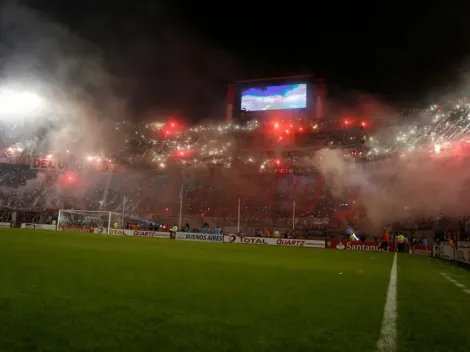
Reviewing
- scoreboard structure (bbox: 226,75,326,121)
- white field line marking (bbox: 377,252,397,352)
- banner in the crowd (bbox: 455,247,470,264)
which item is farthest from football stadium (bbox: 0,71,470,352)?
scoreboard structure (bbox: 226,75,326,121)

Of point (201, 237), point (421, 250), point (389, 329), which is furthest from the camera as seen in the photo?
point (201, 237)

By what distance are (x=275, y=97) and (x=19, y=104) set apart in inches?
1601

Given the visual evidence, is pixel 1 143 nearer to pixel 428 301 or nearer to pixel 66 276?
pixel 66 276

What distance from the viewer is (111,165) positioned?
179 ft

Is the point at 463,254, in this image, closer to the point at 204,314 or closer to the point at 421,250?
the point at 421,250

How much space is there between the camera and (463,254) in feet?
61.7

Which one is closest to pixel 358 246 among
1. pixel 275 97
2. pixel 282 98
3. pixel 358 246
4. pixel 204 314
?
pixel 358 246

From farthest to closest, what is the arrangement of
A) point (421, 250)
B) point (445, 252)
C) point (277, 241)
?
1. point (277, 241)
2. point (421, 250)
3. point (445, 252)

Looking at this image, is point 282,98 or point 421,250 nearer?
point 421,250

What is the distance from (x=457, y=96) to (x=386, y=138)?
1489 cm

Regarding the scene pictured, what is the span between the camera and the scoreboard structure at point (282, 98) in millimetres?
64500

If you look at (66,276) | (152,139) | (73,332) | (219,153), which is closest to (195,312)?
(73,332)

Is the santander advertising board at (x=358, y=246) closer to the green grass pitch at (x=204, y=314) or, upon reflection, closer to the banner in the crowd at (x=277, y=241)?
the banner in the crowd at (x=277, y=241)

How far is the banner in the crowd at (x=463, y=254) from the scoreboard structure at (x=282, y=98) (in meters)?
45.7
